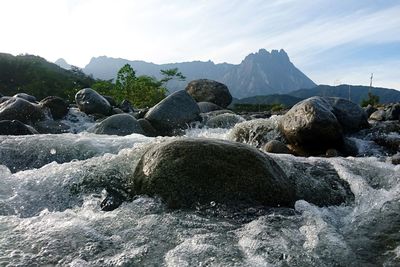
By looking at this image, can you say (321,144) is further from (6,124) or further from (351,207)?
(6,124)

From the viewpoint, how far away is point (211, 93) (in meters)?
22.6

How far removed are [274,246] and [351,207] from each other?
2354 mm

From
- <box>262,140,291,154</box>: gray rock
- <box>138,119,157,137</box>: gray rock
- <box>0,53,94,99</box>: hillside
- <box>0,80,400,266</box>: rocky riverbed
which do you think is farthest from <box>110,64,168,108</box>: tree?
<box>0,53,94,99</box>: hillside

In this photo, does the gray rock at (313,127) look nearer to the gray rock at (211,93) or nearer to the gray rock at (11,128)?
the gray rock at (11,128)

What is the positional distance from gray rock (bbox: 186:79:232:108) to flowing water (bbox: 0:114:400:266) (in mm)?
15601

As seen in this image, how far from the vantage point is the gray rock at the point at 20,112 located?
1219 cm

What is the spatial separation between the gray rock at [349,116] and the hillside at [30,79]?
160 ft

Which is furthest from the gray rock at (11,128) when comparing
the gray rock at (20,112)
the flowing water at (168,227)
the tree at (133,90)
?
the tree at (133,90)

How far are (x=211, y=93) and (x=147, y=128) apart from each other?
1018 cm

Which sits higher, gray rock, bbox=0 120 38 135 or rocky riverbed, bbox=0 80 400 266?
gray rock, bbox=0 120 38 135

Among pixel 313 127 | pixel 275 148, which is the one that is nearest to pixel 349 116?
pixel 313 127

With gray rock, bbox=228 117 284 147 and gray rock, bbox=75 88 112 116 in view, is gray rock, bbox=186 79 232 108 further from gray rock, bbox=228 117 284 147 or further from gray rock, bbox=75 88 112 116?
gray rock, bbox=228 117 284 147

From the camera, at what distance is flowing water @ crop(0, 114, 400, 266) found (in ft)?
12.8

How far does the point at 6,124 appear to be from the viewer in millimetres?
9930
